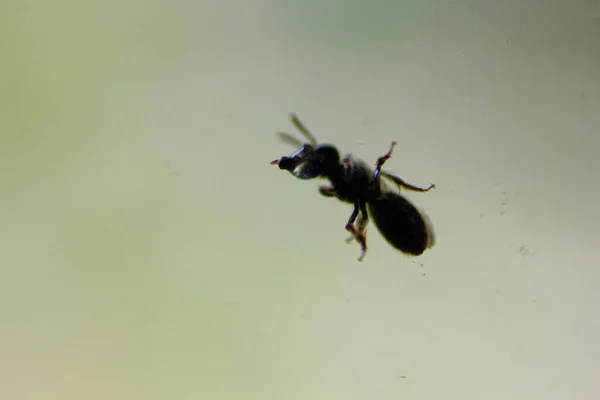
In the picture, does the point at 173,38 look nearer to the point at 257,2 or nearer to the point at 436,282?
the point at 257,2

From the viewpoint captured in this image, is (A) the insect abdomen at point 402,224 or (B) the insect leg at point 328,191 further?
(B) the insect leg at point 328,191

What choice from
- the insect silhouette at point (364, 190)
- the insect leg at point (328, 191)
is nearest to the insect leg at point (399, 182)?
the insect silhouette at point (364, 190)

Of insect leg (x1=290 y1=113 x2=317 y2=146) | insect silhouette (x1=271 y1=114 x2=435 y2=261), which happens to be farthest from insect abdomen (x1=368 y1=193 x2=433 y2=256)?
insect leg (x1=290 y1=113 x2=317 y2=146)

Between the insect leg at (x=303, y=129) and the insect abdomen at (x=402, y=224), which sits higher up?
the insect leg at (x=303, y=129)

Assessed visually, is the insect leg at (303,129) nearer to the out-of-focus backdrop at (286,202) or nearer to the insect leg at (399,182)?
the out-of-focus backdrop at (286,202)

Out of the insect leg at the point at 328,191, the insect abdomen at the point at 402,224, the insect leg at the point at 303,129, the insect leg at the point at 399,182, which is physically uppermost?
the insect leg at the point at 303,129

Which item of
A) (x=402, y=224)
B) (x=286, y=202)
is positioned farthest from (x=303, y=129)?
(x=402, y=224)

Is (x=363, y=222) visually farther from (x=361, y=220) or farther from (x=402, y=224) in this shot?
(x=402, y=224)
